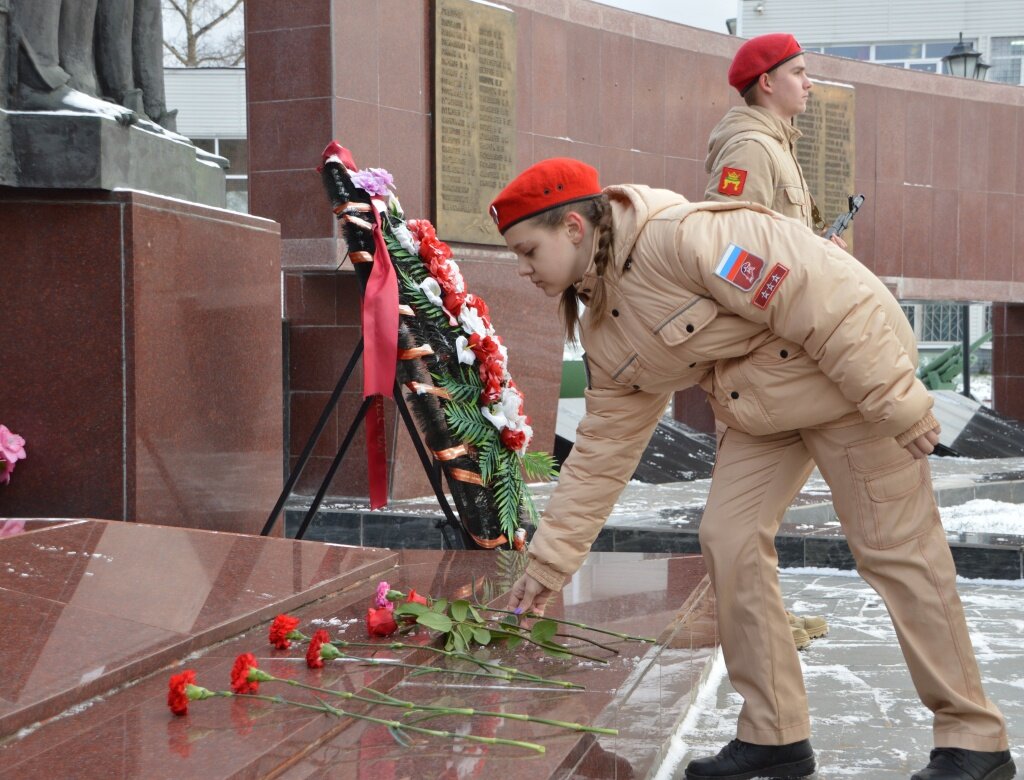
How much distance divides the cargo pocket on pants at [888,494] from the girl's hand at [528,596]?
74cm

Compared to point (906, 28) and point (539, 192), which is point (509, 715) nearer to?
point (539, 192)

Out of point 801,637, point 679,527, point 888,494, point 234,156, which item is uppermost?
point 234,156

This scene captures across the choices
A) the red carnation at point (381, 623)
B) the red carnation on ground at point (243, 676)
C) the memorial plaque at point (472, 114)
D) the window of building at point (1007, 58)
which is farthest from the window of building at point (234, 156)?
the red carnation on ground at point (243, 676)

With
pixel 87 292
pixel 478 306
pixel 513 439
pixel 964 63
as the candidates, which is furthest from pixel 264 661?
pixel 964 63

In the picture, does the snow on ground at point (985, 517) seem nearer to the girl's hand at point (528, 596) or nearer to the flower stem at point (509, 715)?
the girl's hand at point (528, 596)

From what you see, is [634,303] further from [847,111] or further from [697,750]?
[847,111]

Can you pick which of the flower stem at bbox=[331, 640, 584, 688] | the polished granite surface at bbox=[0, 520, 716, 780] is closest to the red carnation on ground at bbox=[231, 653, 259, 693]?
the polished granite surface at bbox=[0, 520, 716, 780]

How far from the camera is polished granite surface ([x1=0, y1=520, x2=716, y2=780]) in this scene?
2.31 metres

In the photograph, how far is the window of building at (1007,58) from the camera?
1210 inches

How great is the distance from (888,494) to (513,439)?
213 cm

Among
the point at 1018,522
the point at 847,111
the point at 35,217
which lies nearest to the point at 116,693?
the point at 35,217

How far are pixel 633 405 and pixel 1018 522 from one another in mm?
5700

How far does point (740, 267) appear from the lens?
2.74 meters

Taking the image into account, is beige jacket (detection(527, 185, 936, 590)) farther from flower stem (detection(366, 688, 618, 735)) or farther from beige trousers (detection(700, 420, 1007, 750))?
flower stem (detection(366, 688, 618, 735))
